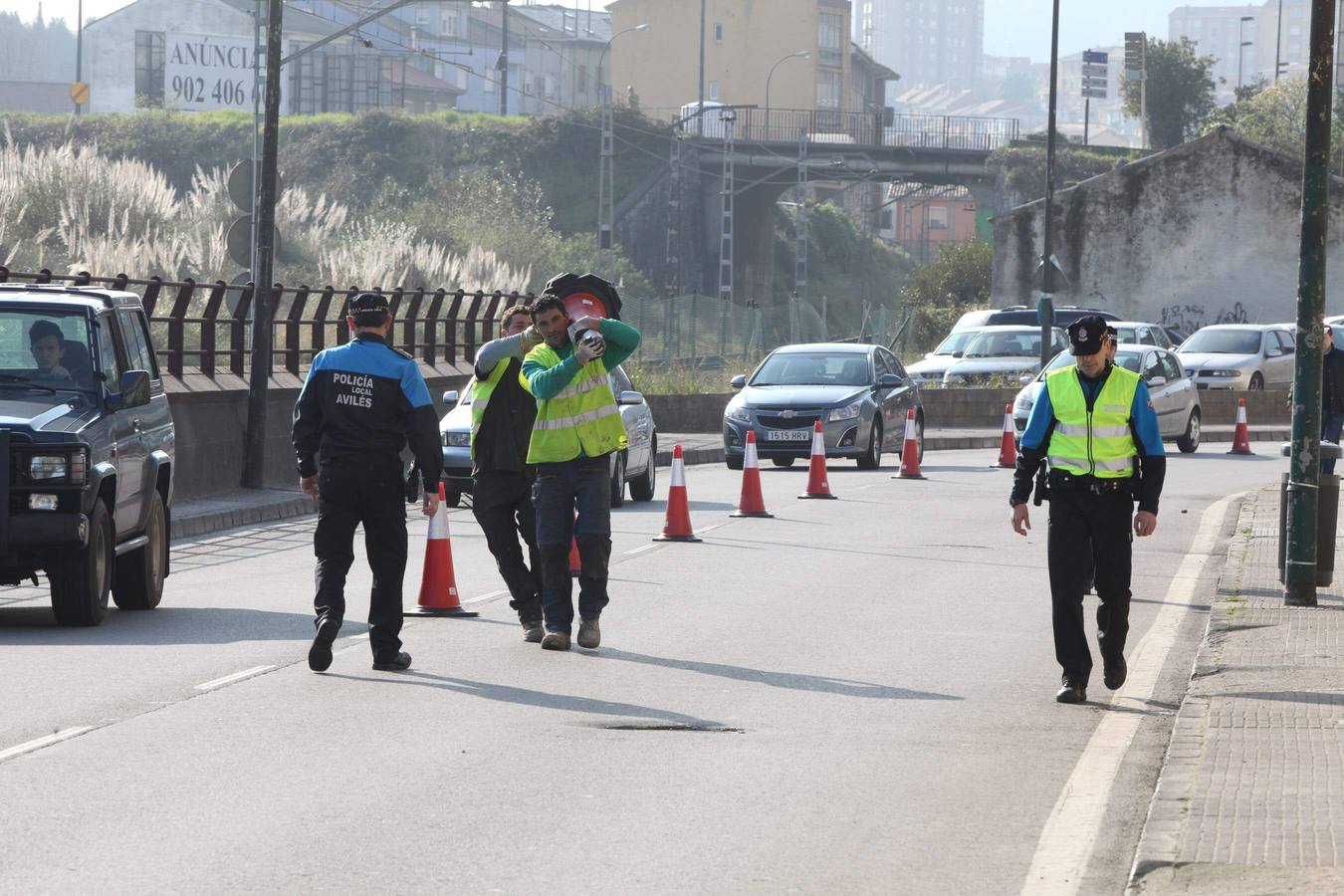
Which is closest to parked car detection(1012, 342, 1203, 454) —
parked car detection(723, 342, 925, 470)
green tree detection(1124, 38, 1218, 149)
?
parked car detection(723, 342, 925, 470)

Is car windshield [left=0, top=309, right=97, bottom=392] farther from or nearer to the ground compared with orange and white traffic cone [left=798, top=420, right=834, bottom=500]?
farther from the ground

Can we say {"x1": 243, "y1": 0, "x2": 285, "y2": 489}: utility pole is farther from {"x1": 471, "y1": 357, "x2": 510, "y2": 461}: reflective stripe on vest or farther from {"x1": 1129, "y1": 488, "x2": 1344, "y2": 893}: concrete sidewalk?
{"x1": 1129, "y1": 488, "x2": 1344, "y2": 893}: concrete sidewalk

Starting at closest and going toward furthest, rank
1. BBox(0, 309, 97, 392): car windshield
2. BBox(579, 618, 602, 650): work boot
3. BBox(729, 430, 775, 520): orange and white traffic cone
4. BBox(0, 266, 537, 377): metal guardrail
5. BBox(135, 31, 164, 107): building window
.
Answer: BBox(579, 618, 602, 650): work boot
BBox(0, 309, 97, 392): car windshield
BBox(729, 430, 775, 520): orange and white traffic cone
BBox(0, 266, 537, 377): metal guardrail
BBox(135, 31, 164, 107): building window

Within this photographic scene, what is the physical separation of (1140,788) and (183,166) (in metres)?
85.3

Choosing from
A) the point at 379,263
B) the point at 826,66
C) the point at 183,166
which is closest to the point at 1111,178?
the point at 379,263

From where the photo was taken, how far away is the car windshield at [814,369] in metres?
27.2

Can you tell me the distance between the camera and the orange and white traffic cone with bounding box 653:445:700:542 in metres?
17.1

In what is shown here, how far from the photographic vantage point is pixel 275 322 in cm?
2500

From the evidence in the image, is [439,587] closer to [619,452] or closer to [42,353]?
[42,353]

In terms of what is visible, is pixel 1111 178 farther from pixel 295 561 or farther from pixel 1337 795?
pixel 1337 795

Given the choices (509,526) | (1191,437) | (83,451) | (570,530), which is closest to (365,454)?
(570,530)

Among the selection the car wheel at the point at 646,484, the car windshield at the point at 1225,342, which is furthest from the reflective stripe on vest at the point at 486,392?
the car windshield at the point at 1225,342

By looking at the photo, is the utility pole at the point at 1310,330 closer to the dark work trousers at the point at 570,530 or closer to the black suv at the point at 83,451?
the dark work trousers at the point at 570,530

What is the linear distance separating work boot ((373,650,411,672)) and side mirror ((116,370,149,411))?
313cm
